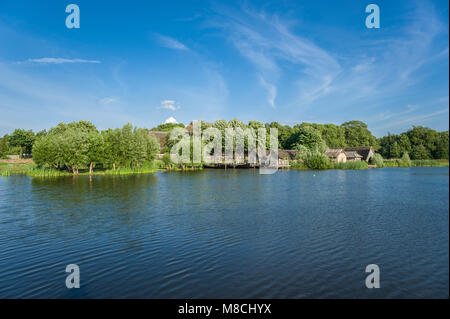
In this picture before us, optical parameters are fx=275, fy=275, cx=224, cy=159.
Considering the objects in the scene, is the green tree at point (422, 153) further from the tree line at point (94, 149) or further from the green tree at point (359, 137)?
the green tree at point (359, 137)

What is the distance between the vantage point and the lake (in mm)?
8617

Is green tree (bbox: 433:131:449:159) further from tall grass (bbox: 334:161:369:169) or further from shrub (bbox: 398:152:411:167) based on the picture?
tall grass (bbox: 334:161:369:169)

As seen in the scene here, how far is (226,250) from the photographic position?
1193cm

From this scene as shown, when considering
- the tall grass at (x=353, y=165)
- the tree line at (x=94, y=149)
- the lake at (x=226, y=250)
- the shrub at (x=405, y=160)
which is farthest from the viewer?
the tall grass at (x=353, y=165)

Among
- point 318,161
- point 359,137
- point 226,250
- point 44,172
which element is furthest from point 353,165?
point 44,172

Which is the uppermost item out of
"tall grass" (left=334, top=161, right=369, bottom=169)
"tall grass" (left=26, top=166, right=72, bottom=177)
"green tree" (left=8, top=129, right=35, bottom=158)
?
"green tree" (left=8, top=129, right=35, bottom=158)

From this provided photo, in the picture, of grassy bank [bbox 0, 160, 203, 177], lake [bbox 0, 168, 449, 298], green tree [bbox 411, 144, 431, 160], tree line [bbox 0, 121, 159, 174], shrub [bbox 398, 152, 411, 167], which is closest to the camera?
lake [bbox 0, 168, 449, 298]

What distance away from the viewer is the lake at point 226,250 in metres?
8.62

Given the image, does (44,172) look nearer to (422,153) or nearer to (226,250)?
(226,250)

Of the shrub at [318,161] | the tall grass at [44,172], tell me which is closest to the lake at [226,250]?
the tall grass at [44,172]

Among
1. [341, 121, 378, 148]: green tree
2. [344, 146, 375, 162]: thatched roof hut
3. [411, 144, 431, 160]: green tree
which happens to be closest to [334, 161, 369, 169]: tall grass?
[344, 146, 375, 162]: thatched roof hut

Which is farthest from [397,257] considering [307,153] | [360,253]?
[307,153]

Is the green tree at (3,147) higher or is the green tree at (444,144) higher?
the green tree at (3,147)
